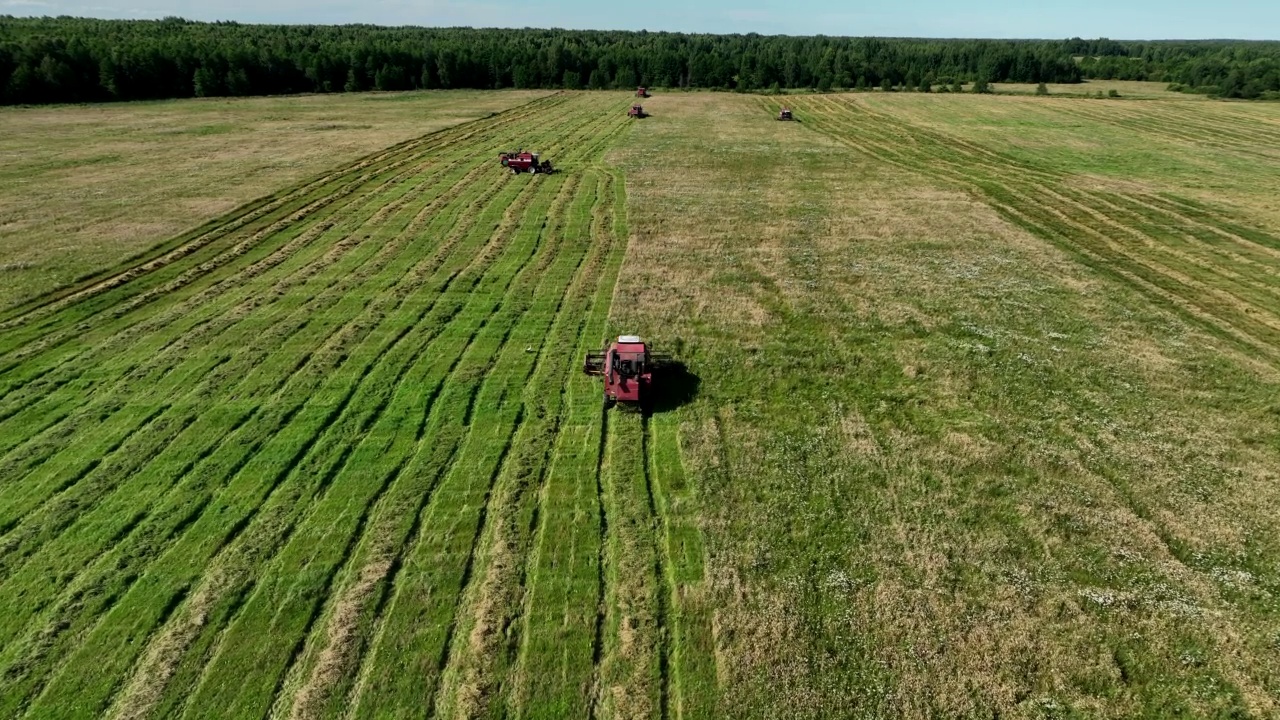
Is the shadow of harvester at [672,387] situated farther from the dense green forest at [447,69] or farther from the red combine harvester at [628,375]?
the dense green forest at [447,69]

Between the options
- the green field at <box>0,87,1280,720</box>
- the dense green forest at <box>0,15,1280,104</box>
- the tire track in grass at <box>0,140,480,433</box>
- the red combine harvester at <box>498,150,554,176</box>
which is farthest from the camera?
the dense green forest at <box>0,15,1280,104</box>

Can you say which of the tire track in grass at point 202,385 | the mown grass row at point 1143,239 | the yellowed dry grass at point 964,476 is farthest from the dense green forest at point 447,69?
the yellowed dry grass at point 964,476

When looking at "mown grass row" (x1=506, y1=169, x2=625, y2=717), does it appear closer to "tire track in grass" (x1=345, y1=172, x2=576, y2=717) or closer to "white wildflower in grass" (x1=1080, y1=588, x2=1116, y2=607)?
"tire track in grass" (x1=345, y1=172, x2=576, y2=717)

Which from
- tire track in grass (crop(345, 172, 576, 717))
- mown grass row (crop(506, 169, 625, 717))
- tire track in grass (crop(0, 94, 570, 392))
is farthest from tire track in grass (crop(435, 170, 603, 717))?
tire track in grass (crop(0, 94, 570, 392))

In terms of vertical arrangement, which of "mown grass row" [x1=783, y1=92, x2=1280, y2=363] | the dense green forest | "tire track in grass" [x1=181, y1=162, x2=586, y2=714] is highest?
the dense green forest

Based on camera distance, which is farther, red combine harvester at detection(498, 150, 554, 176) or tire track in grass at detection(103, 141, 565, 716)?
red combine harvester at detection(498, 150, 554, 176)

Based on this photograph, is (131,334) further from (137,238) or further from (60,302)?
(137,238)

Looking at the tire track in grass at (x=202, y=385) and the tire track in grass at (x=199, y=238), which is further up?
the tire track in grass at (x=199, y=238)
